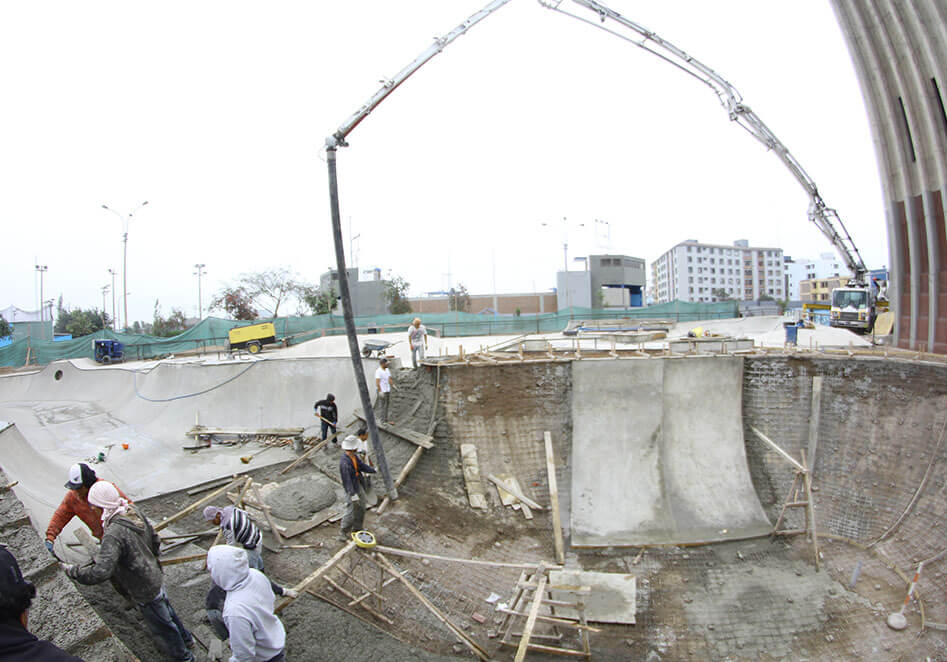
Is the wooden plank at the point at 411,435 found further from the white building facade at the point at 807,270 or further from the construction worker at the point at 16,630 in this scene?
the white building facade at the point at 807,270

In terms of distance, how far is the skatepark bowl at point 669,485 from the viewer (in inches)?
266

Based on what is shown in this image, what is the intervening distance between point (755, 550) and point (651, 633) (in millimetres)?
3412

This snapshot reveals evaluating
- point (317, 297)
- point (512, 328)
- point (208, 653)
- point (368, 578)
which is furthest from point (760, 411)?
point (317, 297)

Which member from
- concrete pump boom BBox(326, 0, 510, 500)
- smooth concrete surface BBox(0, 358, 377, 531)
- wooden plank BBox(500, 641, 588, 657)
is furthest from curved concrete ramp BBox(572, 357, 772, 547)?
smooth concrete surface BBox(0, 358, 377, 531)

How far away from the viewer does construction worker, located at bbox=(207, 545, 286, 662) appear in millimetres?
3127

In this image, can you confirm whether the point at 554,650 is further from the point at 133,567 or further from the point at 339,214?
the point at 339,214

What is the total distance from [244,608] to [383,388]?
7.75 metres

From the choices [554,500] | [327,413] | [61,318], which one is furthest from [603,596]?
[61,318]

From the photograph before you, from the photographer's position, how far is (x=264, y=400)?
Answer: 13.1 m

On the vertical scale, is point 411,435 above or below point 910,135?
below

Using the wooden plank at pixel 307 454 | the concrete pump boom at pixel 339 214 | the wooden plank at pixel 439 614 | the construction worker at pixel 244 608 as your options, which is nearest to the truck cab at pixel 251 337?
the wooden plank at pixel 307 454

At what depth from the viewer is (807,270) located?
115875mm

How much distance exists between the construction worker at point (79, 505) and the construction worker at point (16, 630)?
9.09 feet

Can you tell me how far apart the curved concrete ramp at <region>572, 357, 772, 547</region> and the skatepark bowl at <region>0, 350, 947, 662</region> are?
0.04 meters
